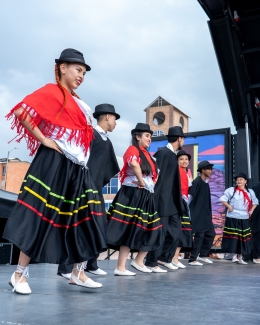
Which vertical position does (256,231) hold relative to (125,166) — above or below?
below

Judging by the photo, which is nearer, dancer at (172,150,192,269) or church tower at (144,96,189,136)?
dancer at (172,150,192,269)

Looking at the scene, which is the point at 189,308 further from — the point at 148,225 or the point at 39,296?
the point at 148,225

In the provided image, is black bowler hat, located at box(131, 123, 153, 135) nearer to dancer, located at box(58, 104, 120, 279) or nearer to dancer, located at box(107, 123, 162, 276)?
dancer, located at box(107, 123, 162, 276)

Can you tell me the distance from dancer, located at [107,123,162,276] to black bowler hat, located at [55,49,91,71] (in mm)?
1554

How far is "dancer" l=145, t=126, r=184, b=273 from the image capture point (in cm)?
485

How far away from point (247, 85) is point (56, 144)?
599 centimetres

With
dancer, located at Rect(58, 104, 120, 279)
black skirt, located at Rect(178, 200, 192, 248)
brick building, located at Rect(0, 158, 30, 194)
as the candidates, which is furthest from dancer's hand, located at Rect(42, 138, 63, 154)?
brick building, located at Rect(0, 158, 30, 194)

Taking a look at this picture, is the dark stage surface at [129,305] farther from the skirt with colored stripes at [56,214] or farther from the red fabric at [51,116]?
the red fabric at [51,116]

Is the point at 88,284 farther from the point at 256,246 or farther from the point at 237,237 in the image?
the point at 256,246

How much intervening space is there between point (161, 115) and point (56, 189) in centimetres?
4251

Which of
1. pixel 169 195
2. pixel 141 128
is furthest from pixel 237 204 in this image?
pixel 141 128

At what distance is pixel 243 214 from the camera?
703 centimetres

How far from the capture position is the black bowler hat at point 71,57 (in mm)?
2650

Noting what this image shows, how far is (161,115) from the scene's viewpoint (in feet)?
146
